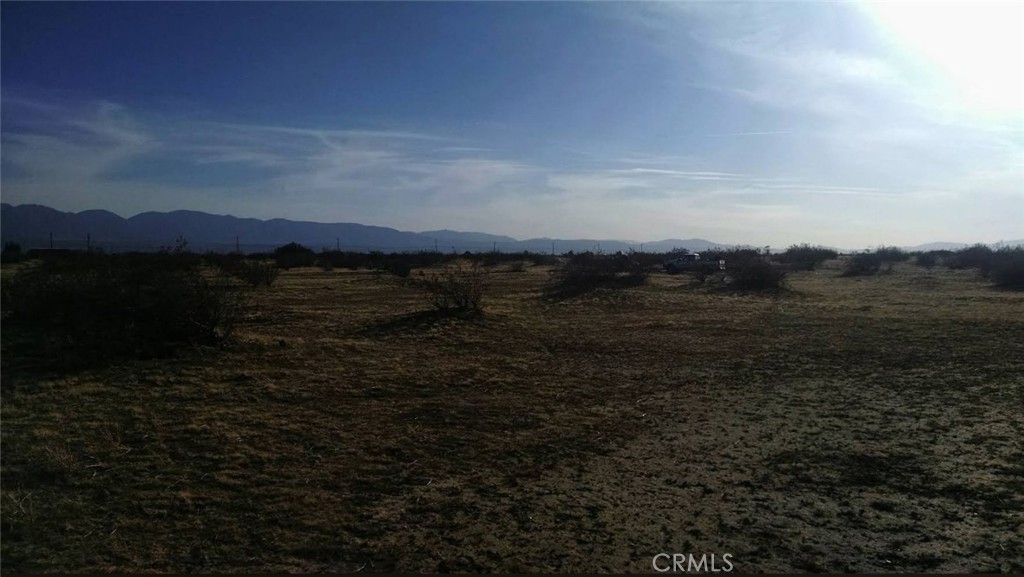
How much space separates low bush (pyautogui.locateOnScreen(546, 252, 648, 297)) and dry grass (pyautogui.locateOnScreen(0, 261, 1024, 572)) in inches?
601

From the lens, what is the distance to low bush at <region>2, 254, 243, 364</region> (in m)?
12.2

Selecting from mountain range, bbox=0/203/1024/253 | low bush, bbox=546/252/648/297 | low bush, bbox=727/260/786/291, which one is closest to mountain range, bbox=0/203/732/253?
mountain range, bbox=0/203/1024/253

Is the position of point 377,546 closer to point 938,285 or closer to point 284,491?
point 284,491

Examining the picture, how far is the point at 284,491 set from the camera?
6168mm

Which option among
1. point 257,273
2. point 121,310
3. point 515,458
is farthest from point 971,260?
point 121,310

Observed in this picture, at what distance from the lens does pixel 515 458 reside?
7.35 meters

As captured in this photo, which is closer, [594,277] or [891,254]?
[594,277]

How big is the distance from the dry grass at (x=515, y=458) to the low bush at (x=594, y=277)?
15267 millimetres

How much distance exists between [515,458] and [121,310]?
31.5 feet

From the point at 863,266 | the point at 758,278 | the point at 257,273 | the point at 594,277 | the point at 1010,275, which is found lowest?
the point at 257,273

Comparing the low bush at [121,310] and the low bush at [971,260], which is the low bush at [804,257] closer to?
the low bush at [971,260]

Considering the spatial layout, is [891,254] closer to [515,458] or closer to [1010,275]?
[1010,275]

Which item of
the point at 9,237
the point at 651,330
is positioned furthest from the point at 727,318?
the point at 9,237

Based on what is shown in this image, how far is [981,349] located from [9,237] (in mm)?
19384
